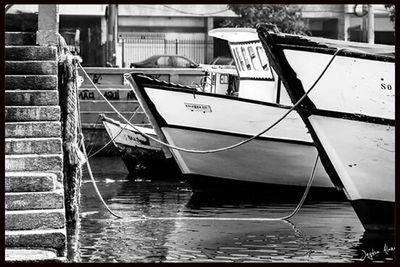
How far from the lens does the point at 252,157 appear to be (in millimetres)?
16328

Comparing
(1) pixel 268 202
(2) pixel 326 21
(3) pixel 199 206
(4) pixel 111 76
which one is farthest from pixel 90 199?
(2) pixel 326 21

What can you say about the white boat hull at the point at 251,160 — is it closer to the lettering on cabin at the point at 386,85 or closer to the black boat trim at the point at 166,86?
the black boat trim at the point at 166,86

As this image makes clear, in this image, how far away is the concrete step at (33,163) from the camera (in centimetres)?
941

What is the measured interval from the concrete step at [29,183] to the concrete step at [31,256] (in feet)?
3.10

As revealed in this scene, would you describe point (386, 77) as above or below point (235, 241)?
above

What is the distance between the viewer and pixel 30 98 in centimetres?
1077

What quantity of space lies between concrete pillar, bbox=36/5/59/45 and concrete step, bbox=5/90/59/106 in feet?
4.84

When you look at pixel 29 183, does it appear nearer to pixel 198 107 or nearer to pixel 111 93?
pixel 198 107

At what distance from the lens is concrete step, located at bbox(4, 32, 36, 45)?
12.3 metres

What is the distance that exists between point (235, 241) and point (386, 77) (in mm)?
2696

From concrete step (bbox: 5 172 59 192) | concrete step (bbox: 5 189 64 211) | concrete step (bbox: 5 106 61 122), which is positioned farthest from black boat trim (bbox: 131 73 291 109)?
concrete step (bbox: 5 189 64 211)

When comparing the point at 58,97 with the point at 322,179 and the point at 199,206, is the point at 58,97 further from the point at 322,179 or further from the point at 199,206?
the point at 322,179

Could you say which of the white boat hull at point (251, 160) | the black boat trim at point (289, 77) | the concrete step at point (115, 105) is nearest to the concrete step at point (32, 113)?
the black boat trim at point (289, 77)

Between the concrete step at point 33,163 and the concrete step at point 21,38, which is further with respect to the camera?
the concrete step at point 21,38
